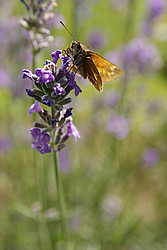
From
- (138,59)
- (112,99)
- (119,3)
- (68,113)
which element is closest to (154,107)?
(112,99)

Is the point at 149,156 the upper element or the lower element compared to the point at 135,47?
lower


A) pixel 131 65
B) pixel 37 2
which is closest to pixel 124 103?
pixel 131 65

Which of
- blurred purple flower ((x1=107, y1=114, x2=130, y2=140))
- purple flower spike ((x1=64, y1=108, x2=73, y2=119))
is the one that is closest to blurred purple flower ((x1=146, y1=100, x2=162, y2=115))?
blurred purple flower ((x1=107, y1=114, x2=130, y2=140))

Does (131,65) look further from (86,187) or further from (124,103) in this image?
(86,187)

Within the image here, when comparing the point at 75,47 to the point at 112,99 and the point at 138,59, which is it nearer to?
the point at 138,59

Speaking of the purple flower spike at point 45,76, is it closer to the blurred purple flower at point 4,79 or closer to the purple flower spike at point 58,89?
the purple flower spike at point 58,89
